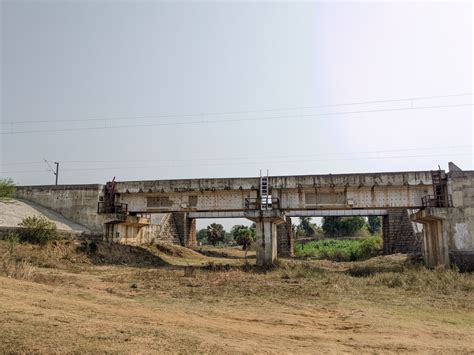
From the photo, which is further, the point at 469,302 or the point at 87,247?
the point at 87,247

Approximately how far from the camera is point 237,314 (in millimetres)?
9125

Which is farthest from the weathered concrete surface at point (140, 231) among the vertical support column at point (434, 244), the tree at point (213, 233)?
the tree at point (213, 233)

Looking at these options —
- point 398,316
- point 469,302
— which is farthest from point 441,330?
point 469,302

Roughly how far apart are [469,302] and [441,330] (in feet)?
13.1

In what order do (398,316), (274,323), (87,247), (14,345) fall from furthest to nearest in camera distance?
(87,247), (398,316), (274,323), (14,345)

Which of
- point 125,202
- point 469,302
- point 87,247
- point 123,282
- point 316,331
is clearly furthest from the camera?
point 125,202

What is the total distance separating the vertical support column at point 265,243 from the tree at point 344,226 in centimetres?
4329

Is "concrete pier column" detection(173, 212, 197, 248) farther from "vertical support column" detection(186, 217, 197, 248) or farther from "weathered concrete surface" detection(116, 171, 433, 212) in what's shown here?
"weathered concrete surface" detection(116, 171, 433, 212)

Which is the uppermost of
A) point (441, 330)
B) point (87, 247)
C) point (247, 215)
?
point (247, 215)

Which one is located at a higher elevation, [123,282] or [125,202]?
[125,202]

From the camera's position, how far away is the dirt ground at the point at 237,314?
614cm

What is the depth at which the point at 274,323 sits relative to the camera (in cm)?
831

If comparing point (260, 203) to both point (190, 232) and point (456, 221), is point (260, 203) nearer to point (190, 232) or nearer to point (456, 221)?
point (456, 221)

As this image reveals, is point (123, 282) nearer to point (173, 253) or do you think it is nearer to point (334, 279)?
point (334, 279)
